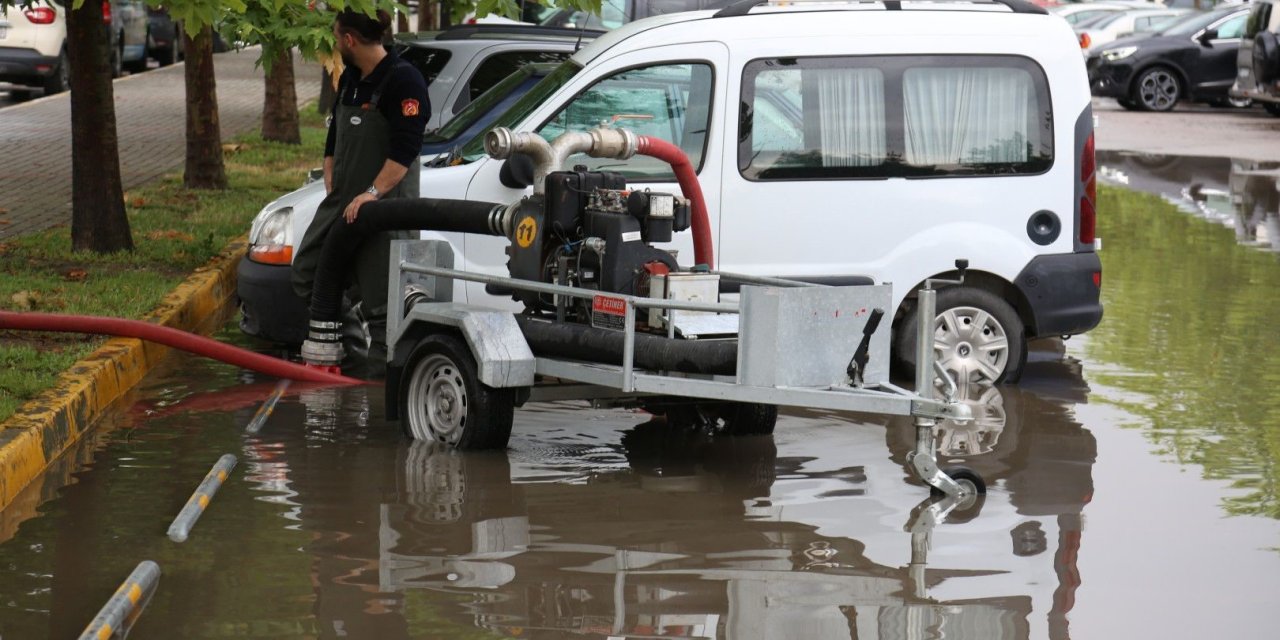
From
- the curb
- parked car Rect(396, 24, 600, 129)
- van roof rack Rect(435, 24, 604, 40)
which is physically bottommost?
the curb

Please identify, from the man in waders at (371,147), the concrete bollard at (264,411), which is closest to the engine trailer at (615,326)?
the man in waders at (371,147)

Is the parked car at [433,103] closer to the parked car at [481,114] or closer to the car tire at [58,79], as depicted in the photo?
the parked car at [481,114]

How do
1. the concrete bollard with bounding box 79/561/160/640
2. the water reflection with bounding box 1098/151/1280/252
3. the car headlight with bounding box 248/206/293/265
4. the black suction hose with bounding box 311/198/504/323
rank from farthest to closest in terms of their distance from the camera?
the water reflection with bounding box 1098/151/1280/252
the car headlight with bounding box 248/206/293/265
the black suction hose with bounding box 311/198/504/323
the concrete bollard with bounding box 79/561/160/640

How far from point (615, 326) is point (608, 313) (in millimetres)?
59

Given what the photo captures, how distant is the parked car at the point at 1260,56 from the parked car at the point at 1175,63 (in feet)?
5.01

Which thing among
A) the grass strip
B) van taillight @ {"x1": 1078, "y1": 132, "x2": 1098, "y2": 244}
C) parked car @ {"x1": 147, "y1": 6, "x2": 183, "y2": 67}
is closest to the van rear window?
van taillight @ {"x1": 1078, "y1": 132, "x2": 1098, "y2": 244}

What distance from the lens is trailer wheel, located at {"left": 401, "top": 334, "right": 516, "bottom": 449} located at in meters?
7.45

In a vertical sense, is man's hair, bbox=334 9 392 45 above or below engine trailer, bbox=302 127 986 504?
above

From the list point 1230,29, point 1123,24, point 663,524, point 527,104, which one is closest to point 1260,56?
point 1230,29

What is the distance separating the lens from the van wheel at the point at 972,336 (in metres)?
9.22

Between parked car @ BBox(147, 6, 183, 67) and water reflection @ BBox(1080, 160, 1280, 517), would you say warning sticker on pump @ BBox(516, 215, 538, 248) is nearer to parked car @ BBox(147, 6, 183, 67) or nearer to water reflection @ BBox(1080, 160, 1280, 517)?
water reflection @ BBox(1080, 160, 1280, 517)

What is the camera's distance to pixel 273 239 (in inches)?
375

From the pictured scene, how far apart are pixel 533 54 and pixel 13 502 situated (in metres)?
6.78

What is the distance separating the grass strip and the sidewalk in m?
0.64
